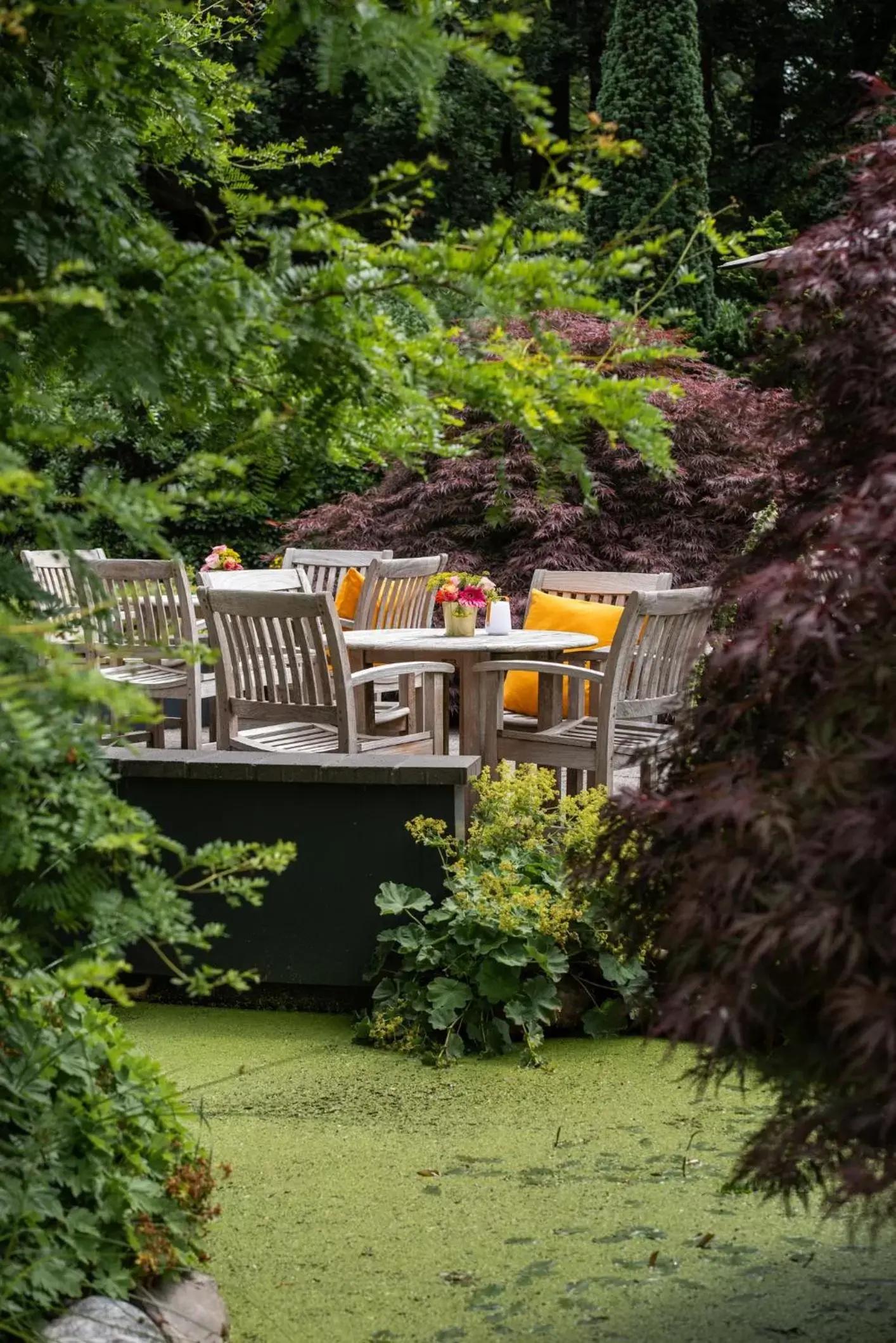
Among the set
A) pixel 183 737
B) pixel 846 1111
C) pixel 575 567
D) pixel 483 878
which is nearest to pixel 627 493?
pixel 575 567

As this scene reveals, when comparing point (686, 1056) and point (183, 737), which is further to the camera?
point (183, 737)

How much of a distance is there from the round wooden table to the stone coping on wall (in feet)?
4.22

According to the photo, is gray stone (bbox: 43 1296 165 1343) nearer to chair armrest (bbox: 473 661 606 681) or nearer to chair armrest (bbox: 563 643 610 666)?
chair armrest (bbox: 473 661 606 681)

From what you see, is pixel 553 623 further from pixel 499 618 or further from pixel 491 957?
pixel 491 957

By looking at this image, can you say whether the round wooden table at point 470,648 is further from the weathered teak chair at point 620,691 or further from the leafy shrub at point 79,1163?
the leafy shrub at point 79,1163

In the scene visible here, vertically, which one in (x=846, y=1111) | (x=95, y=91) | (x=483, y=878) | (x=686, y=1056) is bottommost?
(x=686, y=1056)

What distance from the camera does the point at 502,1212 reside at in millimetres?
2791

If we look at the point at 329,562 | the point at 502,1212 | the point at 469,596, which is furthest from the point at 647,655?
the point at 329,562

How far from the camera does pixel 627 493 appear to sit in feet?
32.7

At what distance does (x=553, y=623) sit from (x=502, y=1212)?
389cm

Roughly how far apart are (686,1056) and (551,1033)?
0.36m

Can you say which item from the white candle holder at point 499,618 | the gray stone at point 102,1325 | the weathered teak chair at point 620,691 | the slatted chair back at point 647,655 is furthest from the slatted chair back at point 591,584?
the gray stone at point 102,1325

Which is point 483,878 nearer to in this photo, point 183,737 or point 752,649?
point 752,649

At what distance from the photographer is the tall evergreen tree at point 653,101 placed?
1365 centimetres
